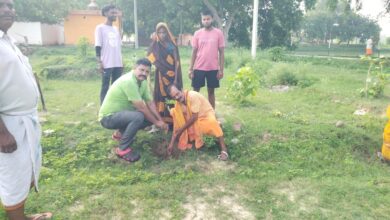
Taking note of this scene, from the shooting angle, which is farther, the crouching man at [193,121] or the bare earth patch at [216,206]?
the crouching man at [193,121]

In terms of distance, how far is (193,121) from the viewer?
175 inches

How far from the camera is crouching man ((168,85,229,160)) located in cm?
439

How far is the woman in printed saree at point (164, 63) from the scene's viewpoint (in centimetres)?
484

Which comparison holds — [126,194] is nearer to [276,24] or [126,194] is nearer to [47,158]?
[47,158]

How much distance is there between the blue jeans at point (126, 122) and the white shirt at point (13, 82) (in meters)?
1.64

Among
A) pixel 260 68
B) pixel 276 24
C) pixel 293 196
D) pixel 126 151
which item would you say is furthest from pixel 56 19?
pixel 293 196

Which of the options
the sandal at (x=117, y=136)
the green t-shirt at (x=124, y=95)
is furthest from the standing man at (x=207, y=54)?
the sandal at (x=117, y=136)

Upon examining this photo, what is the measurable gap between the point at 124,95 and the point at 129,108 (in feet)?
0.61

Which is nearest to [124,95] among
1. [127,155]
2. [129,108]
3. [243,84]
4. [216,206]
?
[129,108]

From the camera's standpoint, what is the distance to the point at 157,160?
14.5 feet

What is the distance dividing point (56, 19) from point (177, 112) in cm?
2370

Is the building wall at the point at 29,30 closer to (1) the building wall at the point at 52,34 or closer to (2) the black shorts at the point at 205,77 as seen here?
(1) the building wall at the point at 52,34

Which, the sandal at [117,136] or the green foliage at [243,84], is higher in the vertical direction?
the green foliage at [243,84]

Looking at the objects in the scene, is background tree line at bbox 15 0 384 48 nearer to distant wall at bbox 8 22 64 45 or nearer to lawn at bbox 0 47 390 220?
distant wall at bbox 8 22 64 45
